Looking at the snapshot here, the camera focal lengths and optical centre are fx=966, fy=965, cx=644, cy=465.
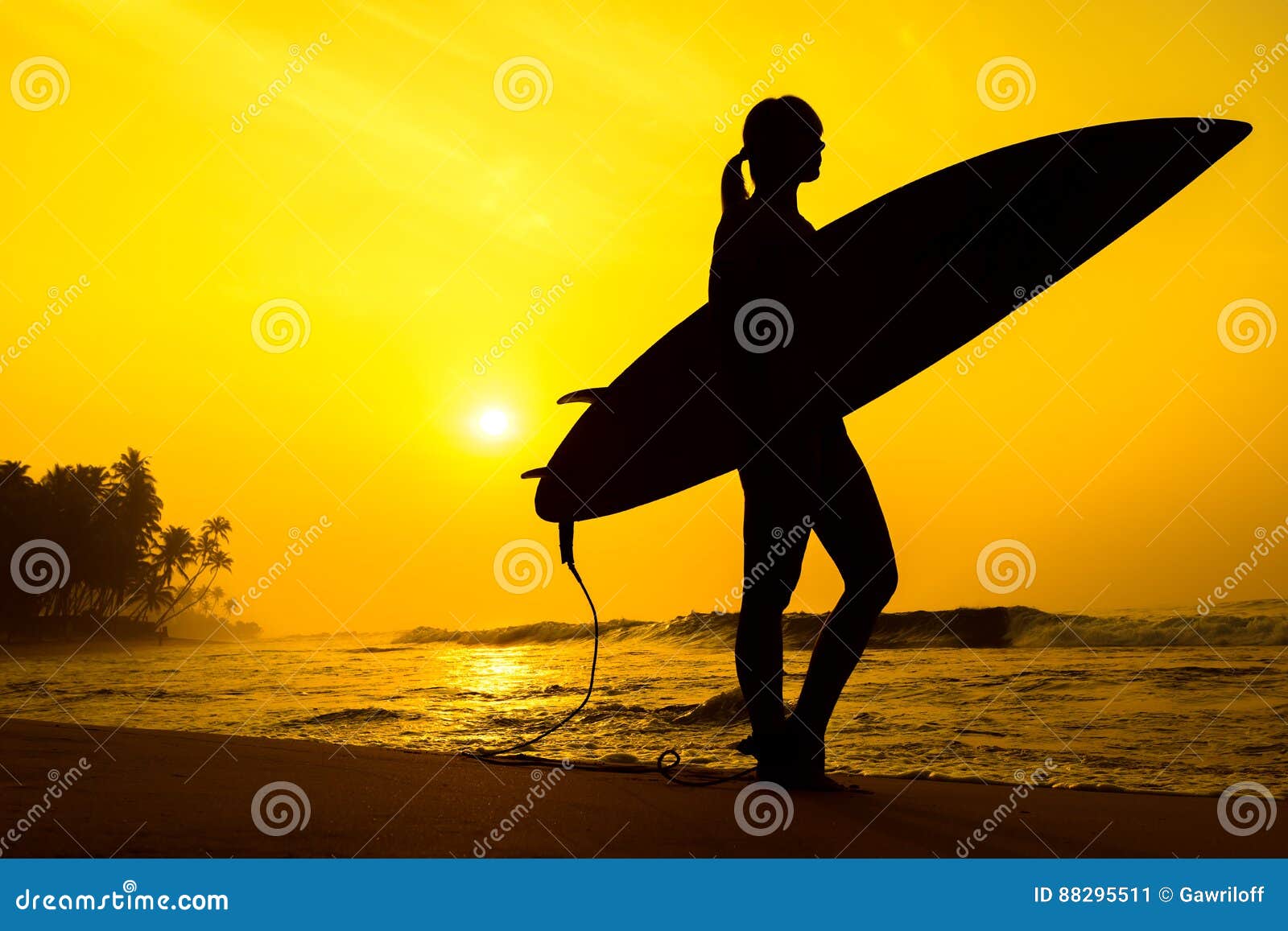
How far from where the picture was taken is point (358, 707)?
680 centimetres

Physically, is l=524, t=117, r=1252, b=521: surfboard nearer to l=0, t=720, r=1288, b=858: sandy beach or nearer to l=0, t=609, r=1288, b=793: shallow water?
l=0, t=720, r=1288, b=858: sandy beach

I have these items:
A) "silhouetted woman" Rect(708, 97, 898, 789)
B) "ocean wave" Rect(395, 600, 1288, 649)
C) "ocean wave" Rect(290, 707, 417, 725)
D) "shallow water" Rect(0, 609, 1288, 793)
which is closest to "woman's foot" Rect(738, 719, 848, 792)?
"silhouetted woman" Rect(708, 97, 898, 789)

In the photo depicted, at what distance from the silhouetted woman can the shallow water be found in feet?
4.20

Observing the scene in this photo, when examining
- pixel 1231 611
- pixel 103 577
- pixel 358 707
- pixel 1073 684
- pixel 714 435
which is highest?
pixel 1231 611

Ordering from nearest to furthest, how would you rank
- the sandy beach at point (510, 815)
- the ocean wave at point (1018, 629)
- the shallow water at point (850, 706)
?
the sandy beach at point (510, 815) < the shallow water at point (850, 706) < the ocean wave at point (1018, 629)

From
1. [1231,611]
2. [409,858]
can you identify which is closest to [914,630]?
[1231,611]

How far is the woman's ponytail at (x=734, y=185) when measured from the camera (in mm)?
3385

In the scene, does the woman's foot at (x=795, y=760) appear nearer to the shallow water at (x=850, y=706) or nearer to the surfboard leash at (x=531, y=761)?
the surfboard leash at (x=531, y=761)

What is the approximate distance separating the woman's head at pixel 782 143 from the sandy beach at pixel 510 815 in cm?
201

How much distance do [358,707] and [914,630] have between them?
9.54 metres

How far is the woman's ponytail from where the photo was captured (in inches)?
133

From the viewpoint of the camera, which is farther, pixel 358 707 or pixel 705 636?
pixel 705 636

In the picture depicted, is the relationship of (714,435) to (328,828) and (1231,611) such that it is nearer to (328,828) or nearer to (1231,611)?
(328,828)

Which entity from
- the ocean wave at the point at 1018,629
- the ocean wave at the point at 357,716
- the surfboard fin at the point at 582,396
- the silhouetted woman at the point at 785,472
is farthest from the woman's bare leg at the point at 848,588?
the ocean wave at the point at 1018,629
